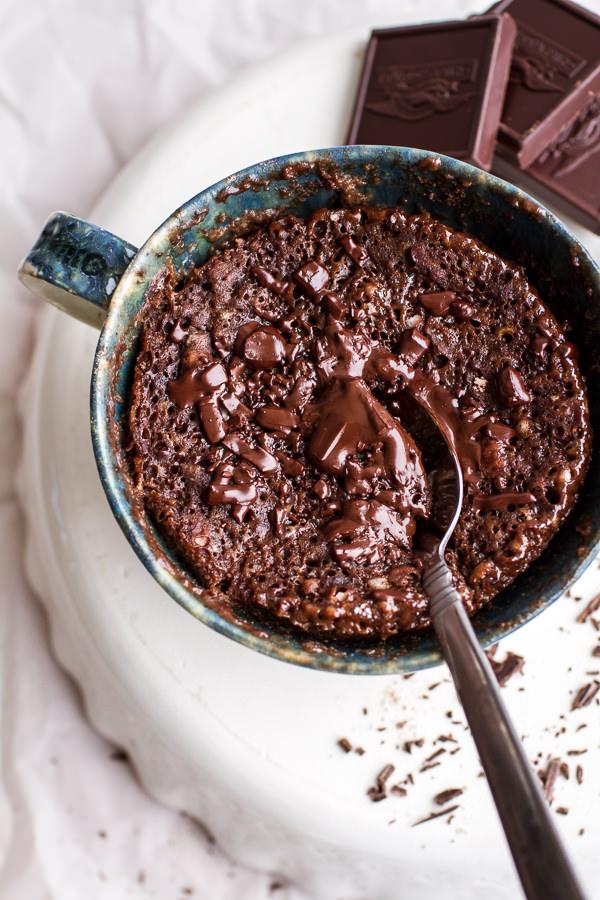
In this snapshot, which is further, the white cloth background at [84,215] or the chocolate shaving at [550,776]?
the white cloth background at [84,215]

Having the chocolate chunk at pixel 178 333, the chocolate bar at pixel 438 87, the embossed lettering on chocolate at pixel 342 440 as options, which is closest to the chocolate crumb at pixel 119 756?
the embossed lettering on chocolate at pixel 342 440

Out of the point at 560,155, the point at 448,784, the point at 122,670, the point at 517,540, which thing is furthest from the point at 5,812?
the point at 560,155

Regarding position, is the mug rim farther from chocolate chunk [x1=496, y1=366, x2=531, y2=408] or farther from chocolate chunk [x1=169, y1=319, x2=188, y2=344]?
chocolate chunk [x1=496, y1=366, x2=531, y2=408]

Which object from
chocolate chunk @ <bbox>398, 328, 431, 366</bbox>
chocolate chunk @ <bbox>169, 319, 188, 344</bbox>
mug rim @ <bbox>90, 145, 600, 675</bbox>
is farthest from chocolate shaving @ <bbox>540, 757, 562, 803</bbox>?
chocolate chunk @ <bbox>169, 319, 188, 344</bbox>

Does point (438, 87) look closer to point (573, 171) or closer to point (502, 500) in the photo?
point (573, 171)

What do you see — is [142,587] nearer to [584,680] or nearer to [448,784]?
[448,784]

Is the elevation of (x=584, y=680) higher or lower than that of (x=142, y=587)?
higher

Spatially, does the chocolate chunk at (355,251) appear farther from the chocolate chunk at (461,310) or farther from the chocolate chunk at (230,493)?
the chocolate chunk at (230,493)
